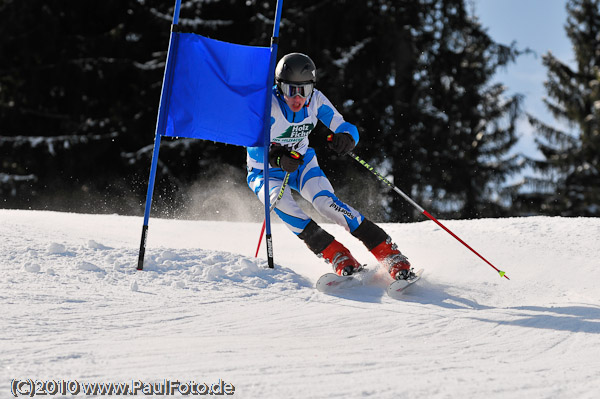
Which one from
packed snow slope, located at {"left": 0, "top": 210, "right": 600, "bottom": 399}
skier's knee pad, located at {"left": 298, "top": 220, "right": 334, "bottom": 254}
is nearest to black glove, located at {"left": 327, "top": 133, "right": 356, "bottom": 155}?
skier's knee pad, located at {"left": 298, "top": 220, "right": 334, "bottom": 254}

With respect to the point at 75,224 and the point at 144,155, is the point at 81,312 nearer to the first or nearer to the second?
the point at 75,224

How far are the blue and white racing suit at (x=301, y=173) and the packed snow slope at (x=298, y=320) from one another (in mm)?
406

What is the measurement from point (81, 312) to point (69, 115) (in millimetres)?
14094

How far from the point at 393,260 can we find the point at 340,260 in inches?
13.6

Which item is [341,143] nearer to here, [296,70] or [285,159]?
[285,159]

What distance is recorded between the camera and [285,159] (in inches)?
169

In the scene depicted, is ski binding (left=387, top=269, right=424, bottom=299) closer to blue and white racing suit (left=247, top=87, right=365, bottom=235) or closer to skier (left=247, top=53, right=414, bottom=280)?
skier (left=247, top=53, right=414, bottom=280)

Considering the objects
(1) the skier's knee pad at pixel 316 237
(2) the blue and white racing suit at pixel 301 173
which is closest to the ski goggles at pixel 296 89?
(2) the blue and white racing suit at pixel 301 173

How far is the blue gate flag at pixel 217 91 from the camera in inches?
171

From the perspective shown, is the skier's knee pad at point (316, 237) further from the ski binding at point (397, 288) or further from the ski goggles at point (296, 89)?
the ski goggles at point (296, 89)

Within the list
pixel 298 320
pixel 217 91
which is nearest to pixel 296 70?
pixel 217 91

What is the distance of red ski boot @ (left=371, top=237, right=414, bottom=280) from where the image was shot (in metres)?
4.19

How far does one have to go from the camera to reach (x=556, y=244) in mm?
5262

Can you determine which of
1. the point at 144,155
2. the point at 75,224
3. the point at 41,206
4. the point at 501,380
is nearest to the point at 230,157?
the point at 144,155
